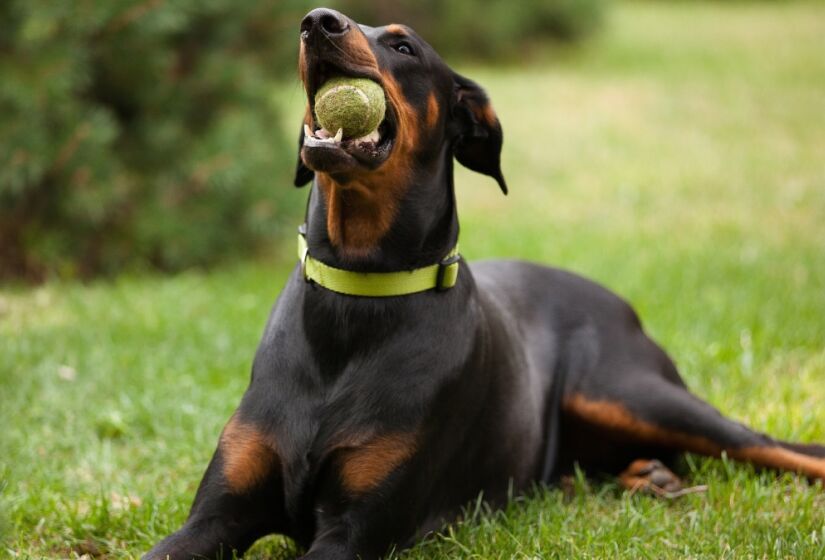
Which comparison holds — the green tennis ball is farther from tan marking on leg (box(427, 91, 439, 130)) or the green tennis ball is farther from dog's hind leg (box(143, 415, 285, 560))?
dog's hind leg (box(143, 415, 285, 560))

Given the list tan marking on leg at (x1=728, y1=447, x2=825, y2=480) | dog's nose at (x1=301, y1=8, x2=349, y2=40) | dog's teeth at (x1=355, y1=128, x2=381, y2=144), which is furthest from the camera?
tan marking on leg at (x1=728, y1=447, x2=825, y2=480)

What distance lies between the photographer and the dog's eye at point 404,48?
10.1ft

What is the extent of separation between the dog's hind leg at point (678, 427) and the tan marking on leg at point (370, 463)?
1.12m

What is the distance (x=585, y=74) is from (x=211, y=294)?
903 cm

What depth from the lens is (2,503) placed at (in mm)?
3408

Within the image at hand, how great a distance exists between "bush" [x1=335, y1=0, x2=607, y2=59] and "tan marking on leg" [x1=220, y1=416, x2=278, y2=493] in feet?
36.7

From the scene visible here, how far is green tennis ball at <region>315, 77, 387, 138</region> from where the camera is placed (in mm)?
2760

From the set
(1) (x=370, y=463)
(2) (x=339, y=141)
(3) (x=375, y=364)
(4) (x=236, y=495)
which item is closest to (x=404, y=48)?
(2) (x=339, y=141)

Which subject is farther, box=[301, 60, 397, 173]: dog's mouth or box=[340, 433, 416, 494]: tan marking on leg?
box=[340, 433, 416, 494]: tan marking on leg

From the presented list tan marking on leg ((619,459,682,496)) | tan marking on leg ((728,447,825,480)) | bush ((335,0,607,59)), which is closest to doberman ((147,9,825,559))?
tan marking on leg ((619,459,682,496))

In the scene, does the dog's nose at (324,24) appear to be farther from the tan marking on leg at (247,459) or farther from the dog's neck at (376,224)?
the tan marking on leg at (247,459)

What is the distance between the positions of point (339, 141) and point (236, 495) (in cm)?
102

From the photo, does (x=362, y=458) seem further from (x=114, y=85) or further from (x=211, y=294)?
(x=114, y=85)

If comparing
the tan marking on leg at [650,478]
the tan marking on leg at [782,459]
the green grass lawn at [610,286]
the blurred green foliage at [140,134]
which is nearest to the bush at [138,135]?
the blurred green foliage at [140,134]
